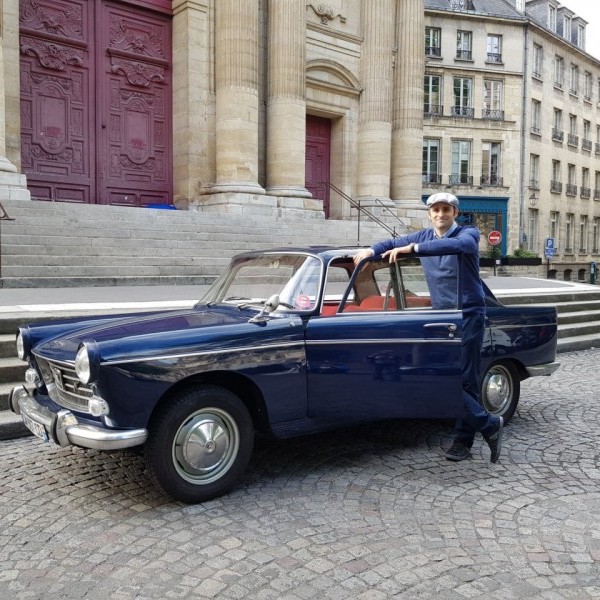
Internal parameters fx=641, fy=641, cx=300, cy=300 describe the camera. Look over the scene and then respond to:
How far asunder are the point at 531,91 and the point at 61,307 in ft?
136

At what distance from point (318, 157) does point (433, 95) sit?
20856 millimetres

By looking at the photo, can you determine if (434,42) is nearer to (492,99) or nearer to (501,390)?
(492,99)

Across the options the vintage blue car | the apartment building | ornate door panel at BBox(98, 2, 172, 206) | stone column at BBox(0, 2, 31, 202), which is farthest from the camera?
the apartment building

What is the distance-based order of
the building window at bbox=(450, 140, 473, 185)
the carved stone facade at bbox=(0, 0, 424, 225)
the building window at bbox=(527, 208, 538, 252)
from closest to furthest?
the carved stone facade at bbox=(0, 0, 424, 225) → the building window at bbox=(450, 140, 473, 185) → the building window at bbox=(527, 208, 538, 252)

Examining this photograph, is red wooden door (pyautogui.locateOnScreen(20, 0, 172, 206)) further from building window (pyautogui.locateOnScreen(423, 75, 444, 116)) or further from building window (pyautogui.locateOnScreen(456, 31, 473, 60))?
building window (pyautogui.locateOnScreen(456, 31, 473, 60))

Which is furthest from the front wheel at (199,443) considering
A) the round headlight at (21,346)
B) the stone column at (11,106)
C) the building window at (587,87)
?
the building window at (587,87)

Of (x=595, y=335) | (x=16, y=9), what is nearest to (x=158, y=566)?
(x=595, y=335)

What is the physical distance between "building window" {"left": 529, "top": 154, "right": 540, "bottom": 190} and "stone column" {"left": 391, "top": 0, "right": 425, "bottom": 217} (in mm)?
21770

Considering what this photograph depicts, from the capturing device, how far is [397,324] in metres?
4.44

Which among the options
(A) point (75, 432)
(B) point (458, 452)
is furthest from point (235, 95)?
(A) point (75, 432)

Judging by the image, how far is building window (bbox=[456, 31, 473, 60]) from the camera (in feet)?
133

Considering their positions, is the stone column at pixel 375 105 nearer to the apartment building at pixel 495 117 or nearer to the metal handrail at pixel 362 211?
the metal handrail at pixel 362 211

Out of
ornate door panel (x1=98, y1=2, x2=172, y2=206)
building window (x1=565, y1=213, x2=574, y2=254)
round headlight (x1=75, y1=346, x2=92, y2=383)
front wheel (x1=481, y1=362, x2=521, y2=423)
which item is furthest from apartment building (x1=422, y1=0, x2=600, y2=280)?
round headlight (x1=75, y1=346, x2=92, y2=383)

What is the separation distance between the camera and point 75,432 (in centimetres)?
355
